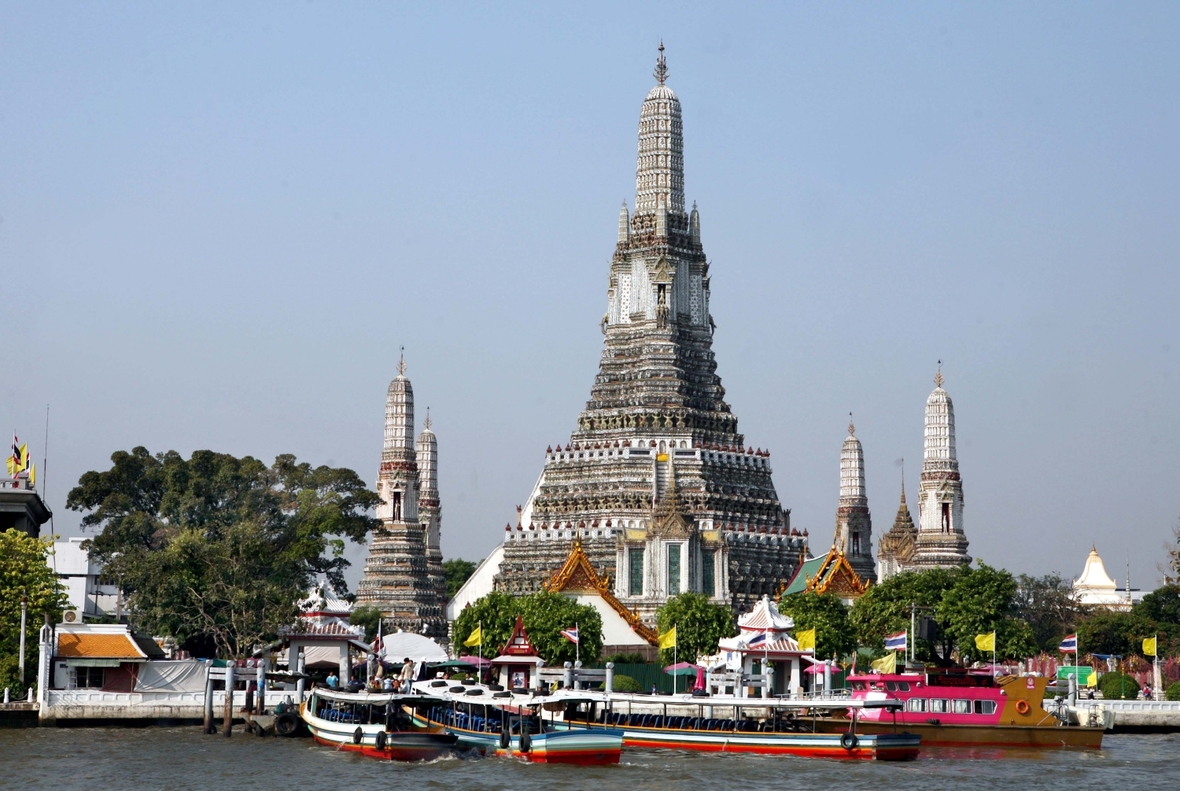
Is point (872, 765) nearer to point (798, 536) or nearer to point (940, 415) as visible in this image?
point (798, 536)

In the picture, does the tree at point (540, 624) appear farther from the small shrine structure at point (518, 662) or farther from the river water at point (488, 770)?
the river water at point (488, 770)

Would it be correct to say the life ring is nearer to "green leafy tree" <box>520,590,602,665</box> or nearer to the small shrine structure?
the small shrine structure

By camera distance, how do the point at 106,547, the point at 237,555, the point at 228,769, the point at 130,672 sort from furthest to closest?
the point at 106,547 < the point at 237,555 < the point at 130,672 < the point at 228,769

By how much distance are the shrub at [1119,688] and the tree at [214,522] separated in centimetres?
3471

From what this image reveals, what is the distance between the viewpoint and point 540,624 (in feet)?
287

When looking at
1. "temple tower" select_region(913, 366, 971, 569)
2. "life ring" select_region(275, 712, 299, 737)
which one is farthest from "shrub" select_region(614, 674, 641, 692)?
"temple tower" select_region(913, 366, 971, 569)

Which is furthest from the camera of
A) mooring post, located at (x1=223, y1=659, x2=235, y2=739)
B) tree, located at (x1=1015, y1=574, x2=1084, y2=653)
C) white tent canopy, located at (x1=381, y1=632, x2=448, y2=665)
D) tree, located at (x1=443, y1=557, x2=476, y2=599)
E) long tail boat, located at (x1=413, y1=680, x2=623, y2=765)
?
tree, located at (x1=443, y1=557, x2=476, y2=599)

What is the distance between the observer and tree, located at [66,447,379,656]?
83.0 metres

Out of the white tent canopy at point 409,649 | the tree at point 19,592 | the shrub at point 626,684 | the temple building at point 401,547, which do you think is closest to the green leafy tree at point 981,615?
the shrub at point 626,684

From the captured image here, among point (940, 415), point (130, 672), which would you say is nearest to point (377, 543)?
point (940, 415)

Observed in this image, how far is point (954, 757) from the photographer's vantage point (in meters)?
66.1

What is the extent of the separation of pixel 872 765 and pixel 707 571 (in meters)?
41.2

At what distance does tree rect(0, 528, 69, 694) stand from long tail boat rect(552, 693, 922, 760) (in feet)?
68.9

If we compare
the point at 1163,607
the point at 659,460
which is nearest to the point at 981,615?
the point at 659,460
